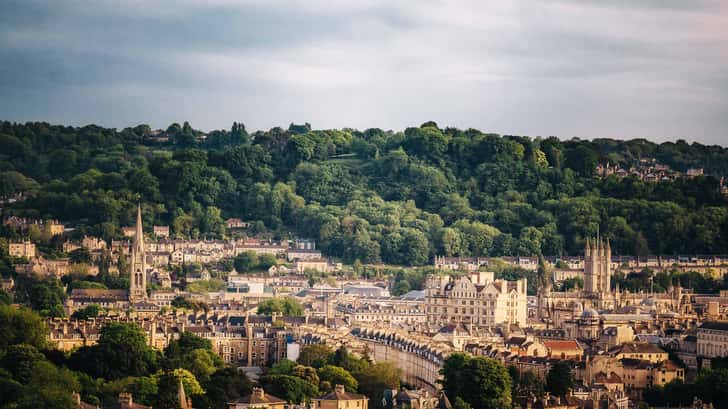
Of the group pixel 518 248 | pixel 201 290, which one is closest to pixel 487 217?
pixel 518 248

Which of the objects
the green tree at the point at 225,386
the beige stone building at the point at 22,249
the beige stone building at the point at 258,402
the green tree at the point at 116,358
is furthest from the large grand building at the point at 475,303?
the beige stone building at the point at 258,402

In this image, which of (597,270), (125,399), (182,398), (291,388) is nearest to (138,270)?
(597,270)

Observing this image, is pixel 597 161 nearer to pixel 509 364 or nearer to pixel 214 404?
pixel 509 364

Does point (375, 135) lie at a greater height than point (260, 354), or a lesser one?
greater

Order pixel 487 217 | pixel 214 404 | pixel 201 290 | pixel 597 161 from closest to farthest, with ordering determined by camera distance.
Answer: pixel 214 404 → pixel 201 290 → pixel 487 217 → pixel 597 161

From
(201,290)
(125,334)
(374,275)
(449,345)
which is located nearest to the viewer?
(125,334)

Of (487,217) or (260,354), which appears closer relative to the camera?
(260,354)

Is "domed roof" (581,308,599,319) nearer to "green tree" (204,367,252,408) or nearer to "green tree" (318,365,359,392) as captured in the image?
"green tree" (318,365,359,392)
